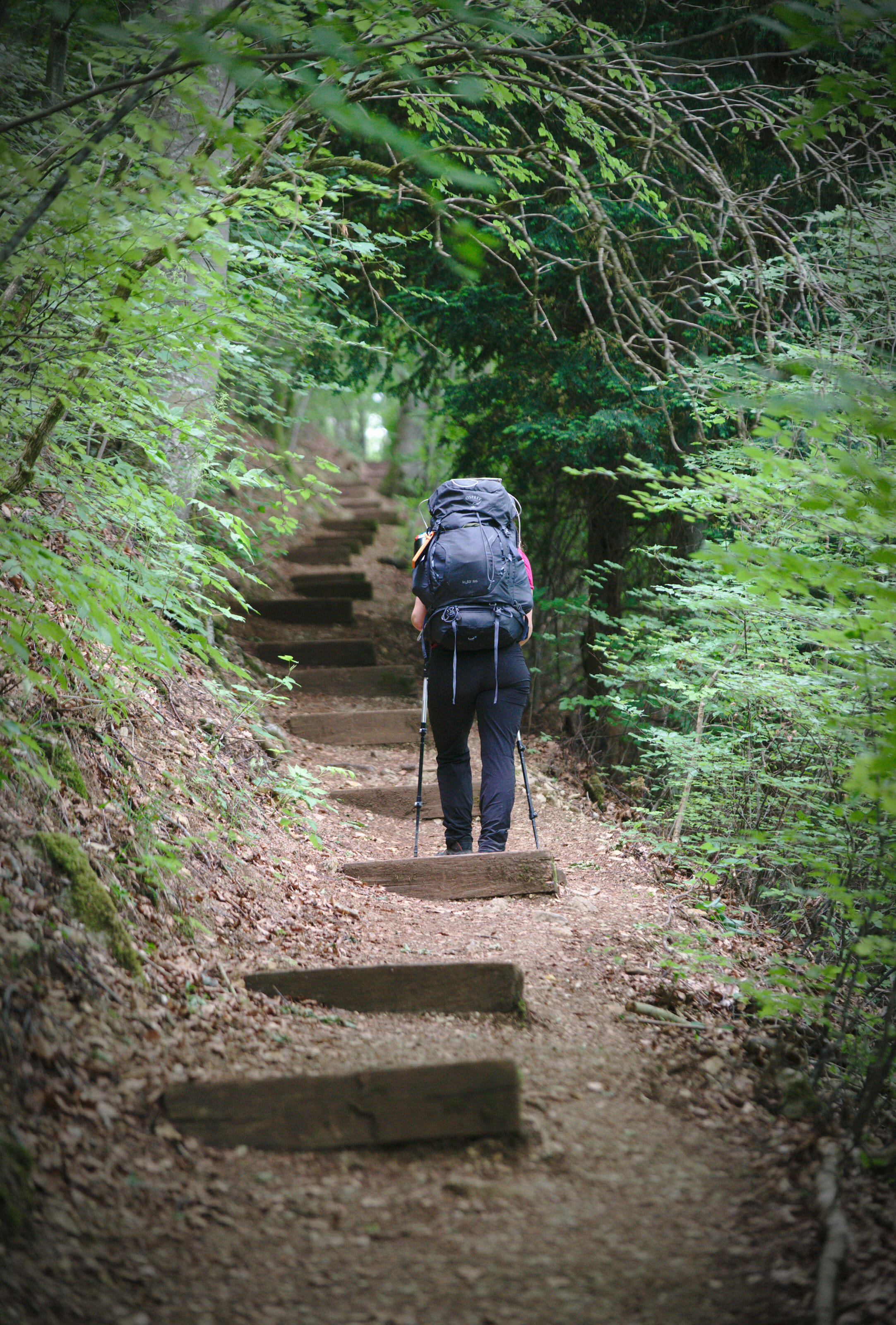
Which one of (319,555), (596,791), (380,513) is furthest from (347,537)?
(596,791)

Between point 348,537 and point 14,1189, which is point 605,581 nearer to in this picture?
point 14,1189

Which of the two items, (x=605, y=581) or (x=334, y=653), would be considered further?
(x=334, y=653)

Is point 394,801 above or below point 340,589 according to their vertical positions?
below

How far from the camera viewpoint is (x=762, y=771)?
20.1ft

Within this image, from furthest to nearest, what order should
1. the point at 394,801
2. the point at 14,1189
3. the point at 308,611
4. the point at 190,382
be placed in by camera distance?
the point at 308,611 < the point at 394,801 < the point at 190,382 < the point at 14,1189

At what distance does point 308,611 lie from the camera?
458 inches

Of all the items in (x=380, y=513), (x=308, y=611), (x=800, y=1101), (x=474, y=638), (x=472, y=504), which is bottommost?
(x=800, y=1101)

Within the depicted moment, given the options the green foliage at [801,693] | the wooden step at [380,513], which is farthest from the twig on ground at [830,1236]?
the wooden step at [380,513]

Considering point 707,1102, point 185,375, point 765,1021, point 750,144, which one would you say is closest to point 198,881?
point 707,1102

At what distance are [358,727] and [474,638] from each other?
3.47 m

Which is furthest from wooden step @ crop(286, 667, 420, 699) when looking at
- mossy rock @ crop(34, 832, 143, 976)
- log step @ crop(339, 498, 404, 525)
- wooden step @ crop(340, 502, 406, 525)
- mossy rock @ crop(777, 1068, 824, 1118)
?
wooden step @ crop(340, 502, 406, 525)

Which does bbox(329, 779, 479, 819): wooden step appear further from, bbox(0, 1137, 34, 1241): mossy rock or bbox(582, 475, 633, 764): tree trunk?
bbox(0, 1137, 34, 1241): mossy rock

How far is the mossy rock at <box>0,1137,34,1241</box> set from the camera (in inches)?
81.9

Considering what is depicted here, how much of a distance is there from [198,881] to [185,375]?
346 centimetres
